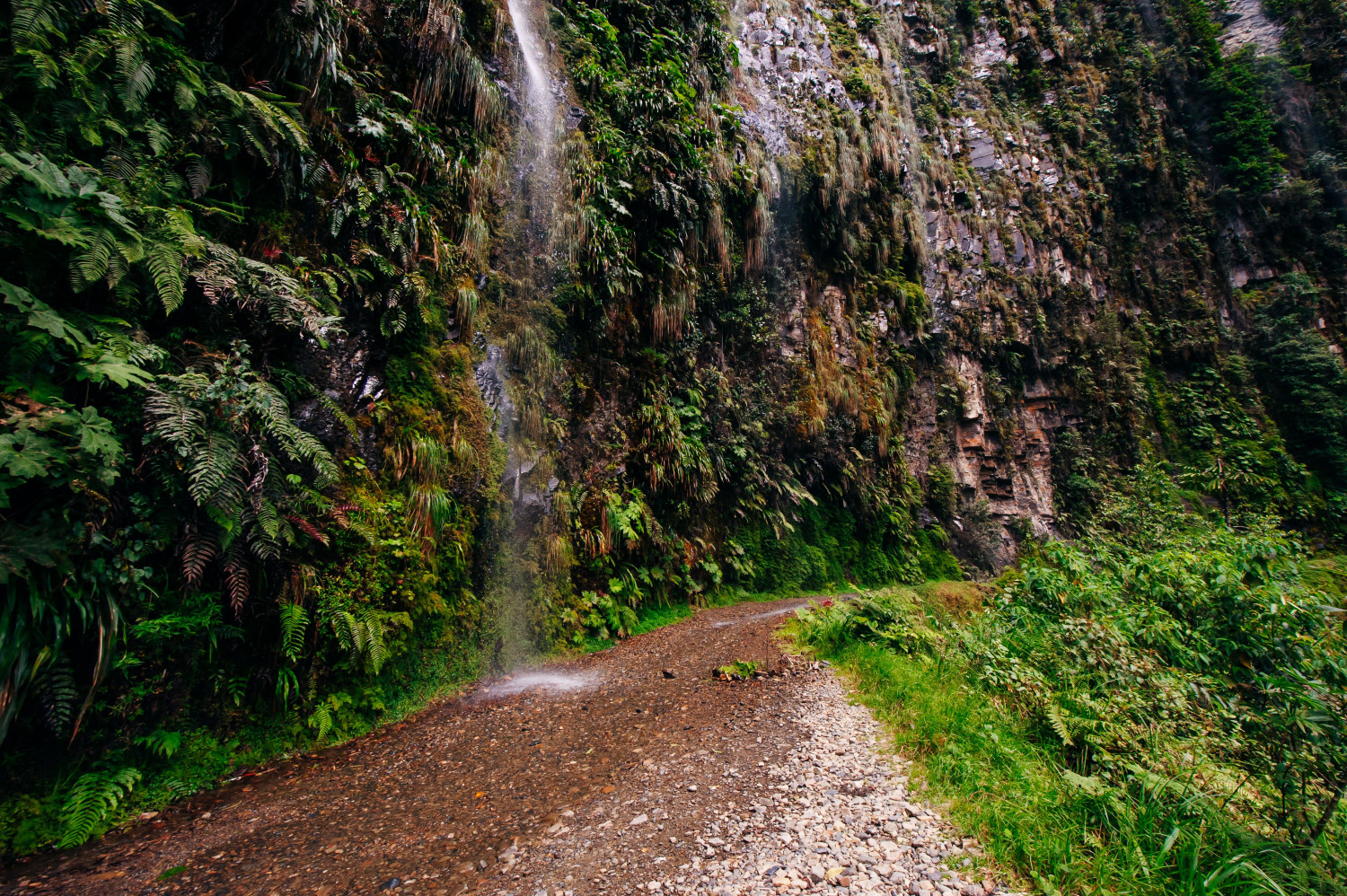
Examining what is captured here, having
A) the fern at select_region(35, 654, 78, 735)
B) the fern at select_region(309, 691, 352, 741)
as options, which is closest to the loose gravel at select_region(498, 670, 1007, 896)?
the fern at select_region(309, 691, 352, 741)

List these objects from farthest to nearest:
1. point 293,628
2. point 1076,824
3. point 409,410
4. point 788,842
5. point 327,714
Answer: point 409,410
point 327,714
point 293,628
point 788,842
point 1076,824

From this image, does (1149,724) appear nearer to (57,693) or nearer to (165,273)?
→ (57,693)

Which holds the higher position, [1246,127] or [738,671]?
[1246,127]

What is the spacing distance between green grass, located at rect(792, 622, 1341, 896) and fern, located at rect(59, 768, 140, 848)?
5.18 m

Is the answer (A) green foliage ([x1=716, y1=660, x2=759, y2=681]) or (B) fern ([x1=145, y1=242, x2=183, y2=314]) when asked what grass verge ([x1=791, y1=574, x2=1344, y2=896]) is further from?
(B) fern ([x1=145, y1=242, x2=183, y2=314])

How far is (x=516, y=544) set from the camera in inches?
281

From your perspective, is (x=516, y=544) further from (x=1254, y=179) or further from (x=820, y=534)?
(x=1254, y=179)

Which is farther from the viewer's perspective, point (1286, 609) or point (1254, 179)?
point (1254, 179)

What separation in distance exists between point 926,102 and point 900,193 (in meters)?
8.02

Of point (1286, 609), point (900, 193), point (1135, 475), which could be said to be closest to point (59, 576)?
point (1286, 609)

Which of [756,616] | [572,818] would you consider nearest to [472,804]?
[572,818]

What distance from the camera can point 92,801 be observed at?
3258mm

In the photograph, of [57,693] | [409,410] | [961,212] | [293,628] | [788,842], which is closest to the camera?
[788,842]

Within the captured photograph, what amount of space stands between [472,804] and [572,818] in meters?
0.79
